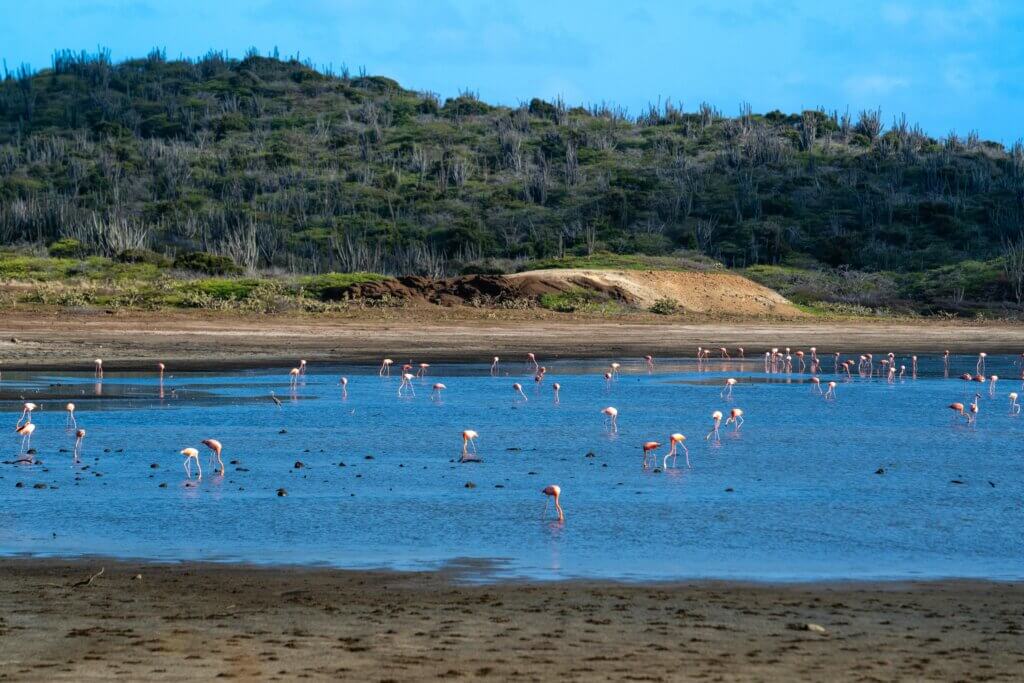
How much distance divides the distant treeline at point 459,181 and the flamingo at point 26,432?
4872 cm

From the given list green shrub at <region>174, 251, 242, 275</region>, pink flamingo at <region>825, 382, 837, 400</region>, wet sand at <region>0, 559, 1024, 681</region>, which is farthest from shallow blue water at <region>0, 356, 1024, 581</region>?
green shrub at <region>174, 251, 242, 275</region>

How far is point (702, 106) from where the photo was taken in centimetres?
11631

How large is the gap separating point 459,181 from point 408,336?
55.7 meters

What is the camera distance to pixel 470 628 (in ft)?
27.7

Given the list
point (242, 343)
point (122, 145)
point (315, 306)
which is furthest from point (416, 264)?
point (122, 145)

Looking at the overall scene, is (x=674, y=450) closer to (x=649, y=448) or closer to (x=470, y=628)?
(x=649, y=448)

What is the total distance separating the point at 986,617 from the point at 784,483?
22.0 ft

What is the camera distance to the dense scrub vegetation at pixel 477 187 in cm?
7644

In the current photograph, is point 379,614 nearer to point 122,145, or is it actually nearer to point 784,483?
point 784,483

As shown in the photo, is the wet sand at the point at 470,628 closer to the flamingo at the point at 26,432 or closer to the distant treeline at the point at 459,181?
the flamingo at the point at 26,432

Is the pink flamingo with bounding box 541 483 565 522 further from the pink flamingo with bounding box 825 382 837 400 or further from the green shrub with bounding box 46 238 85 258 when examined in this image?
the green shrub with bounding box 46 238 85 258

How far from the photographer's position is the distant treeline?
3145 inches

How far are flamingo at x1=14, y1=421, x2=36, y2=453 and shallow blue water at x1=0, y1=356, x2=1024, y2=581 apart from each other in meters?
0.19

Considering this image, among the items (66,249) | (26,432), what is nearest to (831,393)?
(26,432)
